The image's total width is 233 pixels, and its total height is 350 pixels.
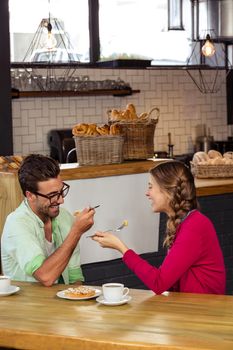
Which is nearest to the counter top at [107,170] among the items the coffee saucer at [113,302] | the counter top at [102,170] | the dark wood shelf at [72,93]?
the counter top at [102,170]

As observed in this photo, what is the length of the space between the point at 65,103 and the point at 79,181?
158 inches

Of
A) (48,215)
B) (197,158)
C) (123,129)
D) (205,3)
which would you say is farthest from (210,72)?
(48,215)

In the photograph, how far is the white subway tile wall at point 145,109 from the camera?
27.2 ft

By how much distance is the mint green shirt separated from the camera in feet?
11.7

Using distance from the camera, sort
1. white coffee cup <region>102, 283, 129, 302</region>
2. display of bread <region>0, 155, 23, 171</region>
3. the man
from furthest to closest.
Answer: display of bread <region>0, 155, 23, 171</region> → the man → white coffee cup <region>102, 283, 129, 302</region>

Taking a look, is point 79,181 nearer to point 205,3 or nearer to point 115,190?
point 115,190

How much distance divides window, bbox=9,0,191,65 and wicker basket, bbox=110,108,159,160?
3696 millimetres

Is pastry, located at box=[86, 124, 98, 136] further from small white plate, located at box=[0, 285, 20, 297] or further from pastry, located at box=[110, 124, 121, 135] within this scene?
small white plate, located at box=[0, 285, 20, 297]

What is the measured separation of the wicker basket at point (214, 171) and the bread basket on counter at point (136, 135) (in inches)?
50.9

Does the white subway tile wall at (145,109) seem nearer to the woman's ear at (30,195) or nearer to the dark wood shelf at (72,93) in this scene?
the dark wood shelf at (72,93)

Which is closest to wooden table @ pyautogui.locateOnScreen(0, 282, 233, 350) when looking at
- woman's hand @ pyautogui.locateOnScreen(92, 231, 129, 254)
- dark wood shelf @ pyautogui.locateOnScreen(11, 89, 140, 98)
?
woman's hand @ pyautogui.locateOnScreen(92, 231, 129, 254)

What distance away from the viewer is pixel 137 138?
492 centimetres

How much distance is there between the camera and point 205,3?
9.05m

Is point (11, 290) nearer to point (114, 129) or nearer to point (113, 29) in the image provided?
point (114, 129)
